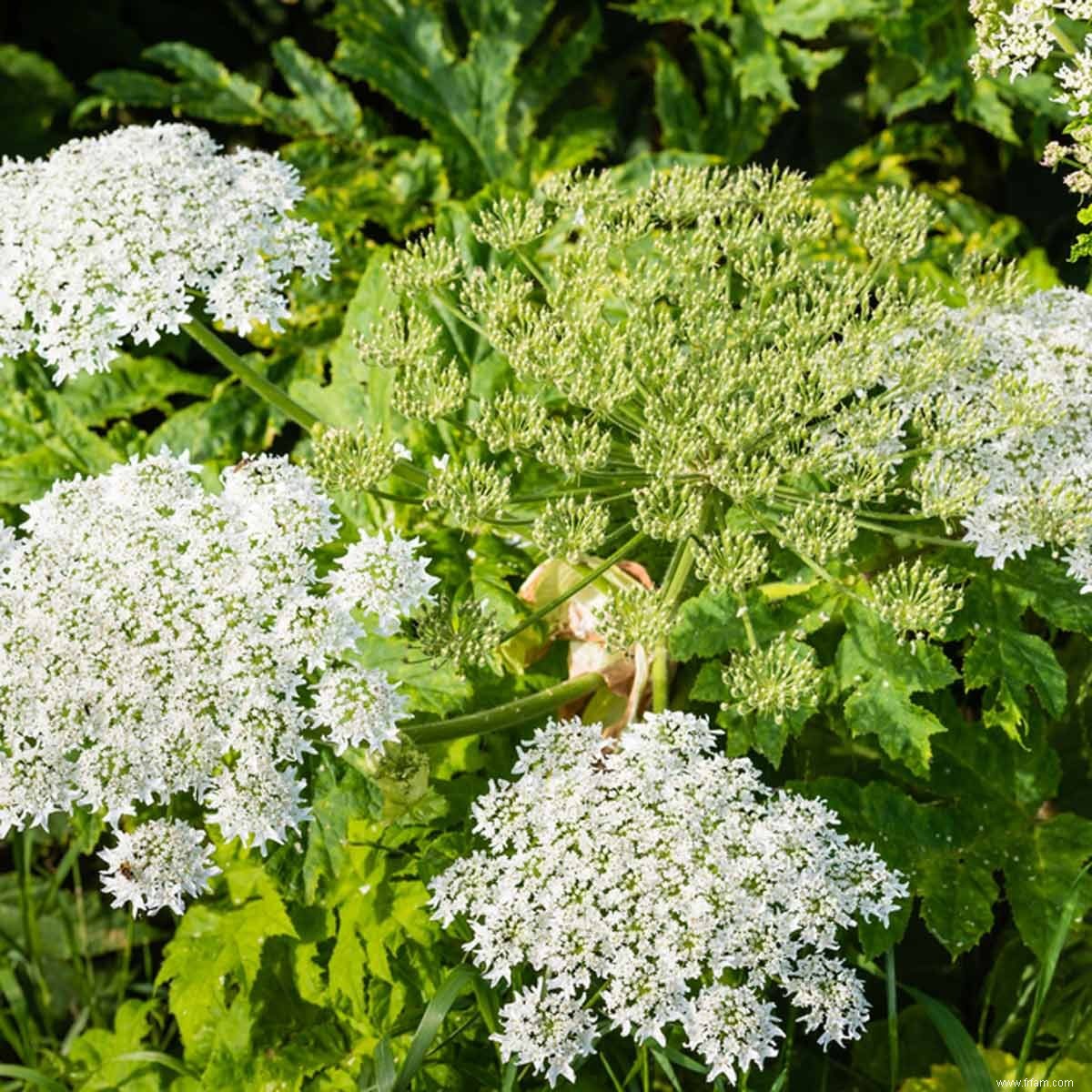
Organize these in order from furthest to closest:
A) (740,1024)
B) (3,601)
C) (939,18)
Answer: (939,18), (3,601), (740,1024)

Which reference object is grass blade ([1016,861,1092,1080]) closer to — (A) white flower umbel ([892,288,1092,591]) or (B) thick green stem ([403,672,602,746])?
(A) white flower umbel ([892,288,1092,591])

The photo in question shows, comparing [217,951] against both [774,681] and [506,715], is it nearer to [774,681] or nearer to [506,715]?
[506,715]

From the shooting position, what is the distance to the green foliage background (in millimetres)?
2951

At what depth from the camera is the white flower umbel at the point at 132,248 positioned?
2.80m

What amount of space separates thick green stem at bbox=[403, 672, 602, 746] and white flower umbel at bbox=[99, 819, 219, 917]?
47 centimetres

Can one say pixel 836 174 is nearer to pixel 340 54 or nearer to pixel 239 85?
pixel 340 54

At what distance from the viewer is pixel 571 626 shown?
3.31 m

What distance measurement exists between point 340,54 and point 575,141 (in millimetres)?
909

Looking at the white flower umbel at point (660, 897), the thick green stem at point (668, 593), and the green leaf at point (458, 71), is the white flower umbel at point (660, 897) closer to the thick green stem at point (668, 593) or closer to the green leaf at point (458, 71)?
the thick green stem at point (668, 593)

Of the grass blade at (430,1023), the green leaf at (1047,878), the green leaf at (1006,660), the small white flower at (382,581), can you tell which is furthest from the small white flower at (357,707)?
the green leaf at (1047,878)

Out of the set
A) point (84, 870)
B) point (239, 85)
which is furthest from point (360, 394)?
point (84, 870)

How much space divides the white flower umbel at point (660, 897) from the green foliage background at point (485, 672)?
0.84ft

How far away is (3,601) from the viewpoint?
2576 mm

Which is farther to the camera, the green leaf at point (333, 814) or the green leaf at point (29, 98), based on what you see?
the green leaf at point (29, 98)
